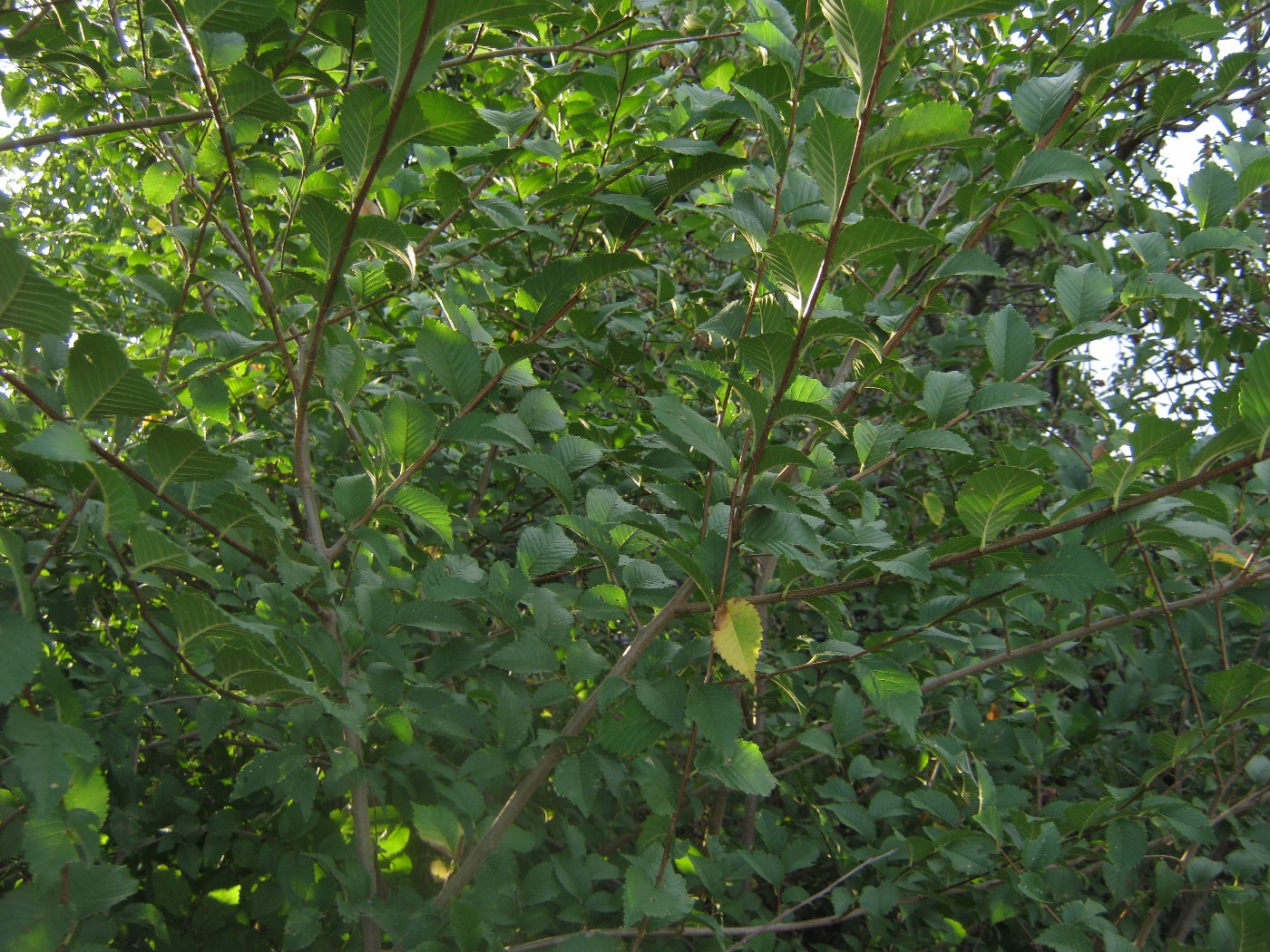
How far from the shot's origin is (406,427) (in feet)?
3.94

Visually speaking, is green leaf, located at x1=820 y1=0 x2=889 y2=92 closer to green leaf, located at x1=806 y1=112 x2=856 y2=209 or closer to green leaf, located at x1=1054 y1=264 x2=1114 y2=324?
green leaf, located at x1=806 y1=112 x2=856 y2=209

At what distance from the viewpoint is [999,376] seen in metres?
1.34

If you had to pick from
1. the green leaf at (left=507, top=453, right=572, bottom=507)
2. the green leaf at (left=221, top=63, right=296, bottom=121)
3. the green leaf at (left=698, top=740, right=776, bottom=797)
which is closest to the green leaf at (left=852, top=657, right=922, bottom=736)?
the green leaf at (left=698, top=740, right=776, bottom=797)

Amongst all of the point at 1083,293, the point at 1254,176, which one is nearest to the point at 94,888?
the point at 1083,293

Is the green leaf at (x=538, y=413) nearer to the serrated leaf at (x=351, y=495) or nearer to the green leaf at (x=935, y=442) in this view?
the serrated leaf at (x=351, y=495)

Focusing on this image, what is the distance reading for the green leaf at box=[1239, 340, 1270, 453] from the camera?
0.94 metres

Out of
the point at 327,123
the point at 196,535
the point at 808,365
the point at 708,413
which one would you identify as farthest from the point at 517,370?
the point at 708,413

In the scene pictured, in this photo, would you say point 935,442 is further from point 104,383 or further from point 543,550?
point 104,383

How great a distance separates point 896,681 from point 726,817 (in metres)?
1.62

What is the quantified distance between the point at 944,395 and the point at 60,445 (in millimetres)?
1015

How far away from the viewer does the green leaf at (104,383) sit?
0.82 m

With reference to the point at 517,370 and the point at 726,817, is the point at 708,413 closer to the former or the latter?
the point at 726,817

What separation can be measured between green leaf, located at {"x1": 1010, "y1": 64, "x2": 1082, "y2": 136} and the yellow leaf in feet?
2.47

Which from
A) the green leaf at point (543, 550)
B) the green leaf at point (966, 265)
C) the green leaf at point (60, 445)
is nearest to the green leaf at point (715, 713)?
the green leaf at point (543, 550)
